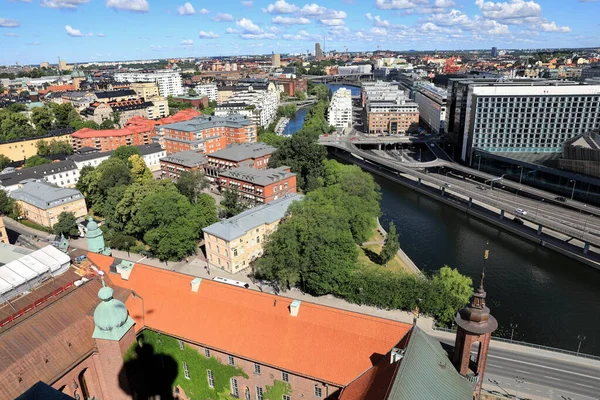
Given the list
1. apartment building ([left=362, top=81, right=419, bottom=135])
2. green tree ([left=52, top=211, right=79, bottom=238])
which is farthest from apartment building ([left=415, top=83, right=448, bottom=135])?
green tree ([left=52, top=211, right=79, bottom=238])

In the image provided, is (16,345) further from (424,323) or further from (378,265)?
(378,265)

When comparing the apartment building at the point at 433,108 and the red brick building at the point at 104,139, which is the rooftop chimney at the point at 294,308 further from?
the apartment building at the point at 433,108

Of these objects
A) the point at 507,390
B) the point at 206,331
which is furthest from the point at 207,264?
the point at 507,390

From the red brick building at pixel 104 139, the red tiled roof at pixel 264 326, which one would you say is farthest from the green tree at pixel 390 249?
the red brick building at pixel 104 139

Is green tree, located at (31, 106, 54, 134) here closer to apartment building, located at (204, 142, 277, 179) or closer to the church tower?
apartment building, located at (204, 142, 277, 179)

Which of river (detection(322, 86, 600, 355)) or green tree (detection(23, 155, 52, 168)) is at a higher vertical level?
green tree (detection(23, 155, 52, 168))

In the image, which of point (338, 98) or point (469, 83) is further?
point (338, 98)
